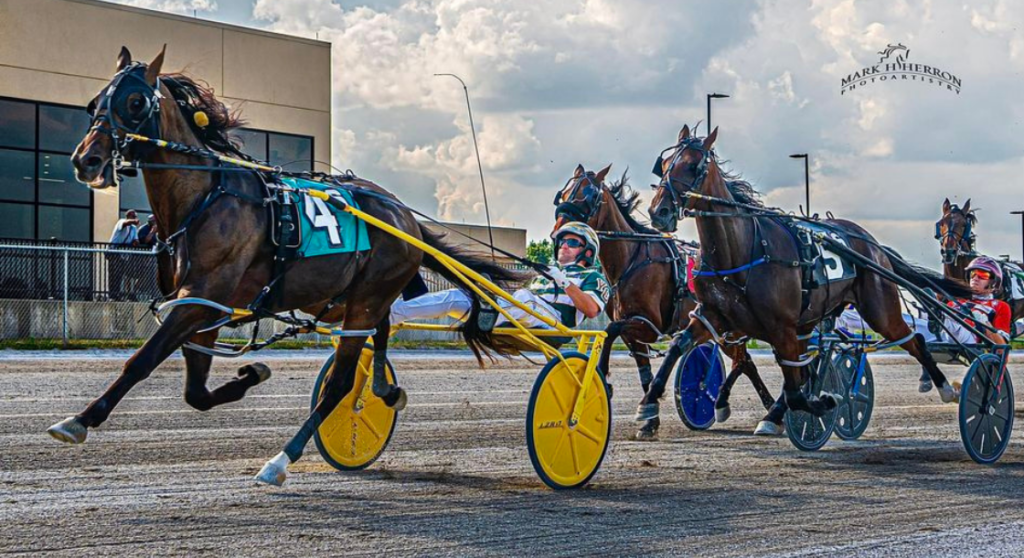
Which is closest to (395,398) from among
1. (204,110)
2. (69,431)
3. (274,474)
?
(274,474)

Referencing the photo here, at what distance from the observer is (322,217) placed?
7.42 meters

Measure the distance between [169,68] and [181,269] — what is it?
18494 mm

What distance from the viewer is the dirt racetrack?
5.69 metres

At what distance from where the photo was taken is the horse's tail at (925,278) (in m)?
11.1

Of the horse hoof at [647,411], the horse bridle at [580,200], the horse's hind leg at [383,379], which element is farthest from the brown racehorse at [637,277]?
the horse's hind leg at [383,379]

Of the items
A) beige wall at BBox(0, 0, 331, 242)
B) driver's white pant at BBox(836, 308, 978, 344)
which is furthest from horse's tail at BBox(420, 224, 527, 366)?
beige wall at BBox(0, 0, 331, 242)

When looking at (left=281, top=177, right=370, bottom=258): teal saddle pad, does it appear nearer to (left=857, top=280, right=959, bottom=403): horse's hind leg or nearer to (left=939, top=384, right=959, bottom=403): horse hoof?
(left=857, top=280, right=959, bottom=403): horse's hind leg

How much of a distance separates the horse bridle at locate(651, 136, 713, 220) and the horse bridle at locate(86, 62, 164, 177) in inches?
156

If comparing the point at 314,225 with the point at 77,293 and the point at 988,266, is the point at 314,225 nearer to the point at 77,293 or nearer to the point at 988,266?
the point at 988,266

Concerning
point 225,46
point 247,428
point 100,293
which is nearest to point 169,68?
point 225,46

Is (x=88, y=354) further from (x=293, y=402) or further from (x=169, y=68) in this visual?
(x=169, y=68)

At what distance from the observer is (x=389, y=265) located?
783 cm

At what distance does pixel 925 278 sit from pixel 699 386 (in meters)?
2.15

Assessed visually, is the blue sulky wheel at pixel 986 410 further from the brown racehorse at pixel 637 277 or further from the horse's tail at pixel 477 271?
the horse's tail at pixel 477 271
